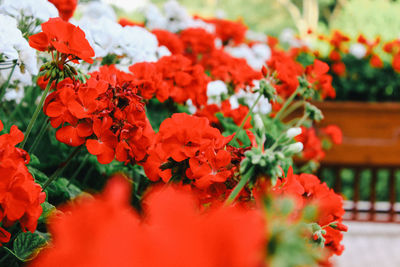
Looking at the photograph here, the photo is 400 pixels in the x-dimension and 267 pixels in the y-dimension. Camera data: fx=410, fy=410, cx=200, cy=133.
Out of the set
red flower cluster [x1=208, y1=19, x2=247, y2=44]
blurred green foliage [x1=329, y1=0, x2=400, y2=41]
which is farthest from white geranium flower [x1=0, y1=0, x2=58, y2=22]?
blurred green foliage [x1=329, y1=0, x2=400, y2=41]

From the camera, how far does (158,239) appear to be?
0.20 m

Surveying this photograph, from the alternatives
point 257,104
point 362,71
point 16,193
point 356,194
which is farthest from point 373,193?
point 16,193

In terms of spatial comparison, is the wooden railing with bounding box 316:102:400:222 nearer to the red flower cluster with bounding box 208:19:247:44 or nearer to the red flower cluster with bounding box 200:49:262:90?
the red flower cluster with bounding box 208:19:247:44

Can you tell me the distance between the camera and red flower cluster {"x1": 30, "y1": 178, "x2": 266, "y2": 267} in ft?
0.64

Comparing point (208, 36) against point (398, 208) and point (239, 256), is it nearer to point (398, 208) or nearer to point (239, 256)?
point (239, 256)

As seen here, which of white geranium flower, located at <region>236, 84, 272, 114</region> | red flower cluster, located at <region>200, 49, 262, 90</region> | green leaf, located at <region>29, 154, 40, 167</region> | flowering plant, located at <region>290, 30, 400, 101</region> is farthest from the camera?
flowering plant, located at <region>290, 30, 400, 101</region>

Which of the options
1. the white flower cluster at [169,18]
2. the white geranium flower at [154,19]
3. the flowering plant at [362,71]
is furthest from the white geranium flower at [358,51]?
the white geranium flower at [154,19]

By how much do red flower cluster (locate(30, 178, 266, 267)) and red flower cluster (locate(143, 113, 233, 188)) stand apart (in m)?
0.34

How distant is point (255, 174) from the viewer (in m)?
0.49

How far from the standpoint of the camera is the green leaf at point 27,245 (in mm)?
614

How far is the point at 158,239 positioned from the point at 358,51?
11.7ft

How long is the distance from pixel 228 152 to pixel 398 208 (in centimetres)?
339

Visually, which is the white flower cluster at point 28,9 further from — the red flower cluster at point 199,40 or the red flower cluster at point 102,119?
the red flower cluster at point 199,40

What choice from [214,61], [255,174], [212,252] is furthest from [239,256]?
[214,61]
